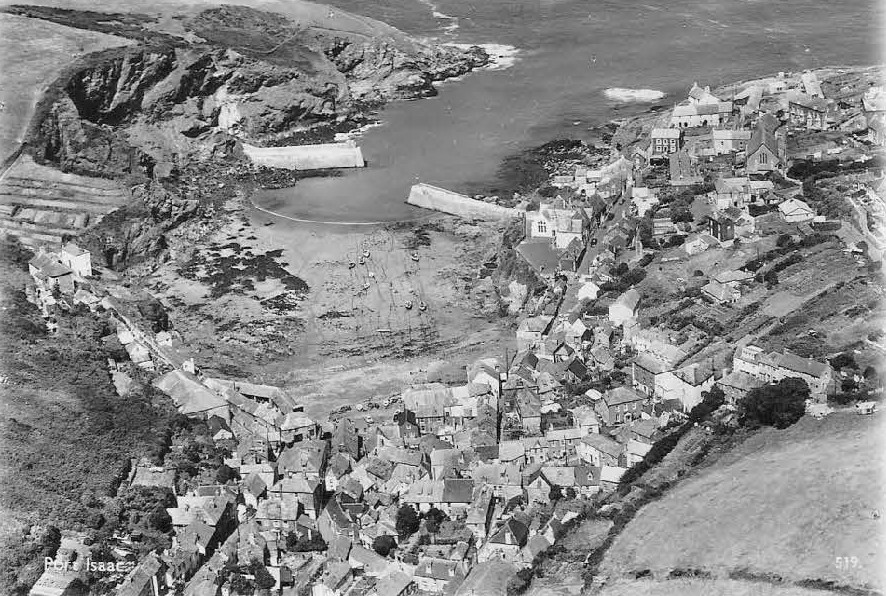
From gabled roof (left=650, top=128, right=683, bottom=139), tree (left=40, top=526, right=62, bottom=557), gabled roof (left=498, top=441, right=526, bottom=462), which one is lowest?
tree (left=40, top=526, right=62, bottom=557)

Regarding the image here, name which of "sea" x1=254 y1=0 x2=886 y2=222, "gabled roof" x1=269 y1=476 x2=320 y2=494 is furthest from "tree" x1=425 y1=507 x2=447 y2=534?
"sea" x1=254 y1=0 x2=886 y2=222

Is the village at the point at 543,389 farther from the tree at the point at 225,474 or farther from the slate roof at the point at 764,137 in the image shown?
the tree at the point at 225,474

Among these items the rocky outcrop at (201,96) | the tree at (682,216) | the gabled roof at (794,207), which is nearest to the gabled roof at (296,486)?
the tree at (682,216)

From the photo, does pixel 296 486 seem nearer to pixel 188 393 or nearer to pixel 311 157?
pixel 188 393

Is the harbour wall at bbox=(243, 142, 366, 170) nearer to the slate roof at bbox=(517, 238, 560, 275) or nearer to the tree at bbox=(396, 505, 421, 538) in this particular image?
the slate roof at bbox=(517, 238, 560, 275)

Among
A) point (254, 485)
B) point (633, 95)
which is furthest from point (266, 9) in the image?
point (254, 485)

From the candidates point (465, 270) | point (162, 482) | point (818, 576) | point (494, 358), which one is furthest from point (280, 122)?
point (818, 576)
